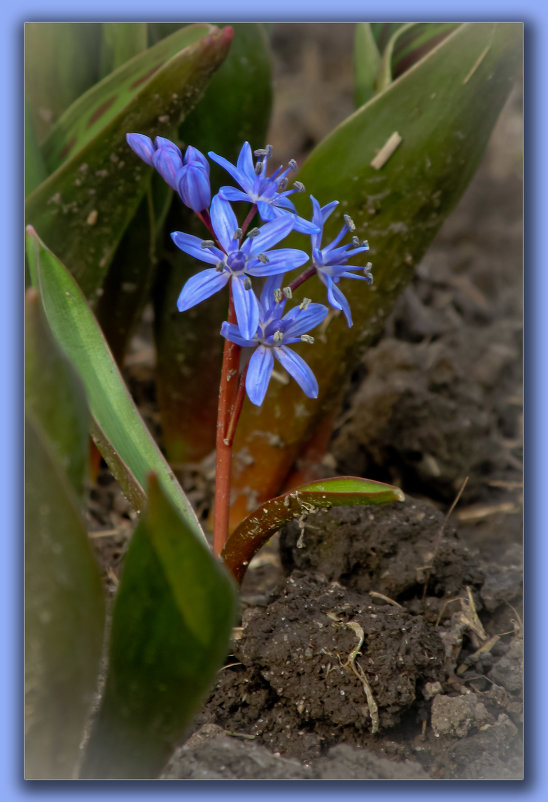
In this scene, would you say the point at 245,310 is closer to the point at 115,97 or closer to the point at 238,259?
the point at 238,259

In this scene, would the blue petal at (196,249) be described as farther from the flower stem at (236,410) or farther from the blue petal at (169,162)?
the flower stem at (236,410)

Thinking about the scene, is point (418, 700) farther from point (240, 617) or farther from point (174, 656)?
point (174, 656)

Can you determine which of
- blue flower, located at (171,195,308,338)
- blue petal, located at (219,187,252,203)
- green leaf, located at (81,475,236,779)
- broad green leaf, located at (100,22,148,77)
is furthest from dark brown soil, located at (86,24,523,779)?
broad green leaf, located at (100,22,148,77)

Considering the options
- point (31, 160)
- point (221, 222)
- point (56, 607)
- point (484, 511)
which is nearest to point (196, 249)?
point (221, 222)

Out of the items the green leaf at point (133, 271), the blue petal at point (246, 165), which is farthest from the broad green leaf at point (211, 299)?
the blue petal at point (246, 165)

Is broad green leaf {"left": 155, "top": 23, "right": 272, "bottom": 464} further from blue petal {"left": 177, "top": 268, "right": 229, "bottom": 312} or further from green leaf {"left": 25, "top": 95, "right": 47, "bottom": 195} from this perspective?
blue petal {"left": 177, "top": 268, "right": 229, "bottom": 312}
